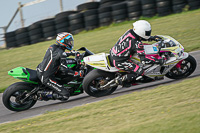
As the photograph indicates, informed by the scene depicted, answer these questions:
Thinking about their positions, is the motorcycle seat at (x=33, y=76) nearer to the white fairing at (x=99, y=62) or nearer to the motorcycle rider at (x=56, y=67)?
the motorcycle rider at (x=56, y=67)

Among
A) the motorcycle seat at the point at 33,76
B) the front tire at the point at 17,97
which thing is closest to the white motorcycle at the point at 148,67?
the motorcycle seat at the point at 33,76

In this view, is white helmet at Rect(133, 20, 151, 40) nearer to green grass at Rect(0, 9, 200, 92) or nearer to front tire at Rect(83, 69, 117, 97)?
front tire at Rect(83, 69, 117, 97)

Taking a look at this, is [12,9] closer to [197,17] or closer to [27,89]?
[197,17]

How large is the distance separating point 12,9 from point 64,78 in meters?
15.9

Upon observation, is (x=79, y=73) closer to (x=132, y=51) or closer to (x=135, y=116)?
(x=132, y=51)

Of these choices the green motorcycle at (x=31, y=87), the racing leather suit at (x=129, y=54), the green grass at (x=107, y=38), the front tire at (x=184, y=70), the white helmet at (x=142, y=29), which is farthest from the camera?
the green grass at (x=107, y=38)

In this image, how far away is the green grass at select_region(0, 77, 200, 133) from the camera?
4.02m

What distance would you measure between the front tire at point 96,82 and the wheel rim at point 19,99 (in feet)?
4.85

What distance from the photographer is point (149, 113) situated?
15.3ft

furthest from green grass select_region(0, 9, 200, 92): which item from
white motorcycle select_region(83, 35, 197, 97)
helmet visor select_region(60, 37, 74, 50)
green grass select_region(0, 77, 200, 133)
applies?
green grass select_region(0, 77, 200, 133)

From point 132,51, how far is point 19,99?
116 inches

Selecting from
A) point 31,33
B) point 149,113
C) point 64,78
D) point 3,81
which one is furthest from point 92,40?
point 149,113

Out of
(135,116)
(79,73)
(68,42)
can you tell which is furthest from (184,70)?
(68,42)

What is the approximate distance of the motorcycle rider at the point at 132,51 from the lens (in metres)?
6.41
